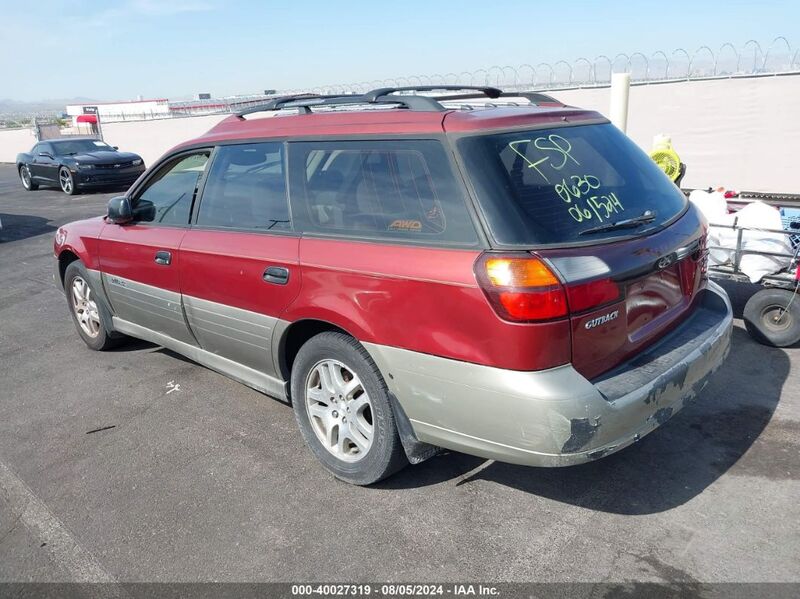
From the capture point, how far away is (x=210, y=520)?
328 centimetres

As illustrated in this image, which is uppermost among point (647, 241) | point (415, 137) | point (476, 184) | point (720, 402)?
point (415, 137)

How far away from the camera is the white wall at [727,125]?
41.2 ft

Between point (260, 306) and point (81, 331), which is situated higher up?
point (260, 306)

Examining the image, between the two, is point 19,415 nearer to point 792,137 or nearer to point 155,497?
point 155,497

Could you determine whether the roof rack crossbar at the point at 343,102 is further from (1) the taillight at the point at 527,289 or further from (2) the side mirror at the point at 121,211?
(2) the side mirror at the point at 121,211

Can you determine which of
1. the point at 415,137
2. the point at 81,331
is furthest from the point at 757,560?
the point at 81,331

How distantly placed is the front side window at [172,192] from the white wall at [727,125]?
11781 mm

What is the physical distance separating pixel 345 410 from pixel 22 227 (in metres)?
12.0

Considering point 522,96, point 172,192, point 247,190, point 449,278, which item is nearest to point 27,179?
point 172,192

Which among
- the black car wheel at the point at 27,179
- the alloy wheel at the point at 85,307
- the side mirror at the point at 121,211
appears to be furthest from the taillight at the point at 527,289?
the black car wheel at the point at 27,179

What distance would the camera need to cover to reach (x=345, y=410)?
136 inches

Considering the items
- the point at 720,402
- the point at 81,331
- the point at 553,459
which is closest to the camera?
the point at 553,459

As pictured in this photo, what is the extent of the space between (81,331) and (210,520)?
3.27 metres

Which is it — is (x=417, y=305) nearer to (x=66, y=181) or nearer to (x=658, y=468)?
(x=658, y=468)
